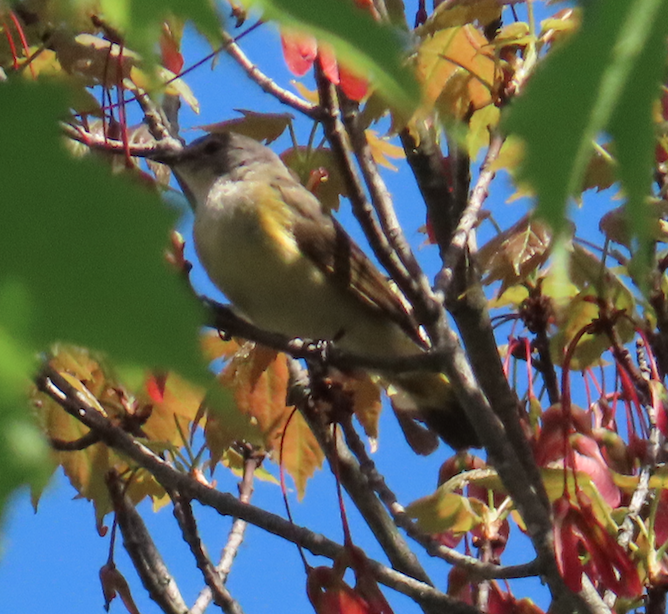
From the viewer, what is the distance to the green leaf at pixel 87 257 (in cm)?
45

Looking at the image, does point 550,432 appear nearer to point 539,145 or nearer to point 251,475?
point 251,475

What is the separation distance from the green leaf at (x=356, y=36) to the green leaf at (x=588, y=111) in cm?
8

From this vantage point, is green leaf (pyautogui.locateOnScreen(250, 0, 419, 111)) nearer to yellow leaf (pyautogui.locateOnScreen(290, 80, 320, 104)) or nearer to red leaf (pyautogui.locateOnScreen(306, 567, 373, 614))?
red leaf (pyautogui.locateOnScreen(306, 567, 373, 614))

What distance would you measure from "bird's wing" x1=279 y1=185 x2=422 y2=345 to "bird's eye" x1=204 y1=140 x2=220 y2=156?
2.07ft

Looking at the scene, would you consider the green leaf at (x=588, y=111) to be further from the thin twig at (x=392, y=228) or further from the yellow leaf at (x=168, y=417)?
the yellow leaf at (x=168, y=417)

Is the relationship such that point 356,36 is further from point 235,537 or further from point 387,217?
point 235,537

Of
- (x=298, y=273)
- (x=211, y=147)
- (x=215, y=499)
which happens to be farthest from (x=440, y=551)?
(x=211, y=147)

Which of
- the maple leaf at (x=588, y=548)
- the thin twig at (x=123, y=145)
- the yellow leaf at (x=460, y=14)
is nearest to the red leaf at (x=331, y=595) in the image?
the maple leaf at (x=588, y=548)

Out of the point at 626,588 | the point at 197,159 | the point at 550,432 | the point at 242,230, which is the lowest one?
the point at 626,588

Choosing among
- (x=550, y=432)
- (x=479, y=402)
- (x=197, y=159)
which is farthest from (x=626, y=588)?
(x=197, y=159)

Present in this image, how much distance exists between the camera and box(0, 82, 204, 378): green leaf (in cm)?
45

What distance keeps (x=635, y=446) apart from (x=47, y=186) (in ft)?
6.96

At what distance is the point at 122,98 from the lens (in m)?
2.21

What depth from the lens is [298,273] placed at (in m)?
3.12
